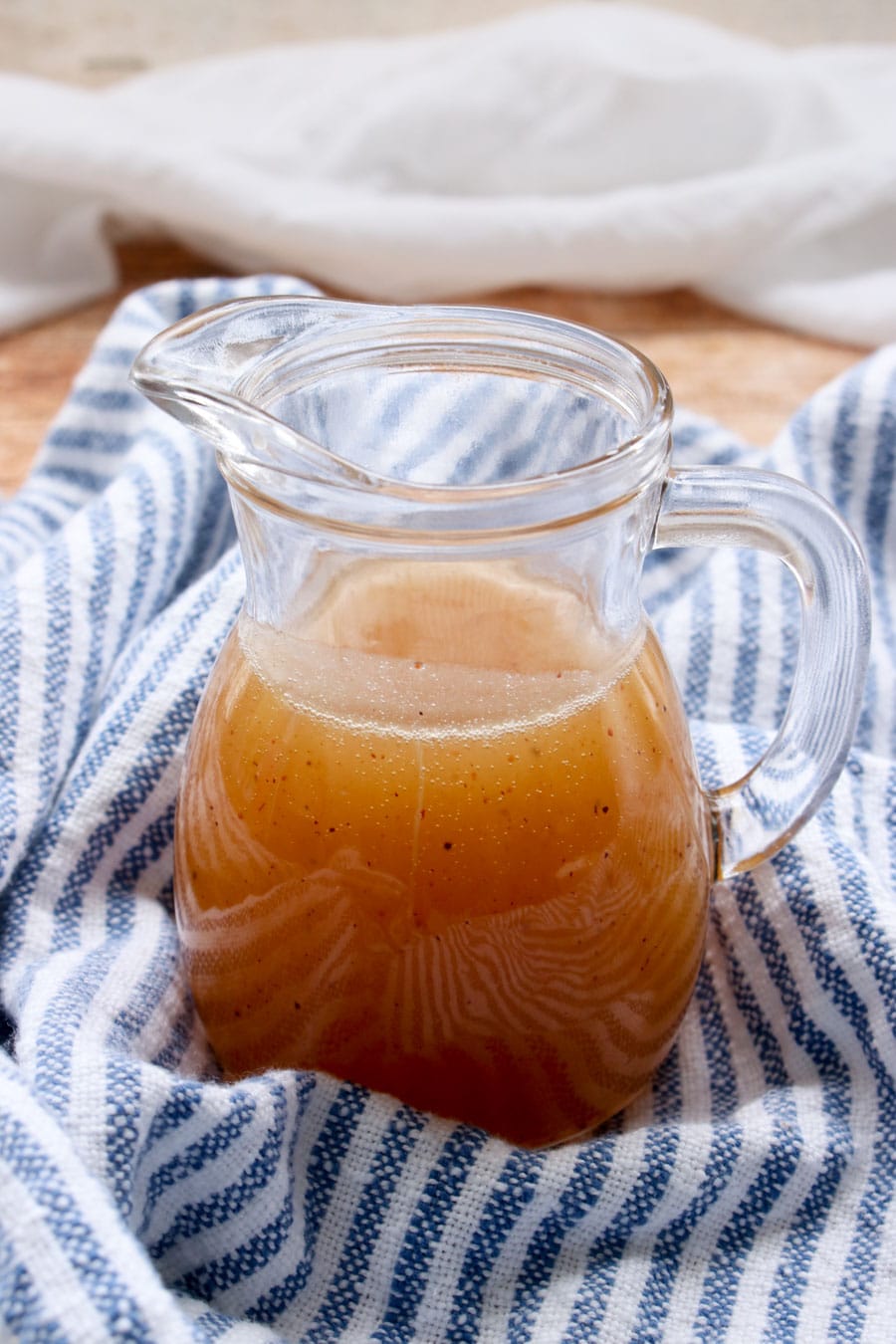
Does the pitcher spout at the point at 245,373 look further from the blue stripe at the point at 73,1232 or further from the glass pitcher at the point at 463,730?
the blue stripe at the point at 73,1232

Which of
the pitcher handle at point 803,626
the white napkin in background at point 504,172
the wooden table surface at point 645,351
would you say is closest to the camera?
the pitcher handle at point 803,626

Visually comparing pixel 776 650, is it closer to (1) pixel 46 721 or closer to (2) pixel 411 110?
(1) pixel 46 721

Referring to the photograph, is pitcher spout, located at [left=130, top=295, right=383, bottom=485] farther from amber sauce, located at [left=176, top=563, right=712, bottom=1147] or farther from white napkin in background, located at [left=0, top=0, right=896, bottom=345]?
white napkin in background, located at [left=0, top=0, right=896, bottom=345]

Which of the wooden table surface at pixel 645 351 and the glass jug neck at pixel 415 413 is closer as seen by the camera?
the glass jug neck at pixel 415 413

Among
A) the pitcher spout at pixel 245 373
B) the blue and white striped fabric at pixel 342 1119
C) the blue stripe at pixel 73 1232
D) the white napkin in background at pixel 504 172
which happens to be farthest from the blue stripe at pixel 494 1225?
the white napkin in background at pixel 504 172

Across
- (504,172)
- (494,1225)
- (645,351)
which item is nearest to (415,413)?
(494,1225)

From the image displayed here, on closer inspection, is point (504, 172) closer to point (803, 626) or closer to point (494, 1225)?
point (803, 626)
